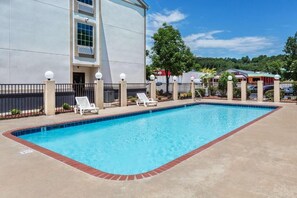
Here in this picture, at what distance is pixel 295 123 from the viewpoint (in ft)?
34.3

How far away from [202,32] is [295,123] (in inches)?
1483

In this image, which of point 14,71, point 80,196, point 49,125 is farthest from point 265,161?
point 14,71

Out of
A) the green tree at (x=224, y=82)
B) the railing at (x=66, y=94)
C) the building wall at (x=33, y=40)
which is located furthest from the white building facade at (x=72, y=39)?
the green tree at (x=224, y=82)

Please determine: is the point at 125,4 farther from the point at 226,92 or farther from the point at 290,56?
the point at 290,56

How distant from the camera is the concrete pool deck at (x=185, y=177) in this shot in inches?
152

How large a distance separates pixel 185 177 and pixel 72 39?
16.2 meters

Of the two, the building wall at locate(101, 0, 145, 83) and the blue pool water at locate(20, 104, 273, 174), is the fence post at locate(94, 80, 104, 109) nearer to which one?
the blue pool water at locate(20, 104, 273, 174)

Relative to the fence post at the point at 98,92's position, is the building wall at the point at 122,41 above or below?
above

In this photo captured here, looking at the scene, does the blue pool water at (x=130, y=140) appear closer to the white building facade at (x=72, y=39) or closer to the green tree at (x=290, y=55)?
the white building facade at (x=72, y=39)

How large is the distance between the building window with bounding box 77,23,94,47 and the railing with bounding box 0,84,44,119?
5063 millimetres

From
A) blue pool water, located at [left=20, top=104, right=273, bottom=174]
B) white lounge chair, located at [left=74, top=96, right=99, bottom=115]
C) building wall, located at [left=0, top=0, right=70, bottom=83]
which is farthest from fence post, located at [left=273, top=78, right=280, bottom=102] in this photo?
building wall, located at [left=0, top=0, right=70, bottom=83]

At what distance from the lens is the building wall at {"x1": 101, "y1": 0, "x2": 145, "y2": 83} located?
21344 millimetres

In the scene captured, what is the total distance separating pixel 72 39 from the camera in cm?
1809

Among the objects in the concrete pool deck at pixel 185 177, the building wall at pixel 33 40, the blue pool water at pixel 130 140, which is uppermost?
the building wall at pixel 33 40
